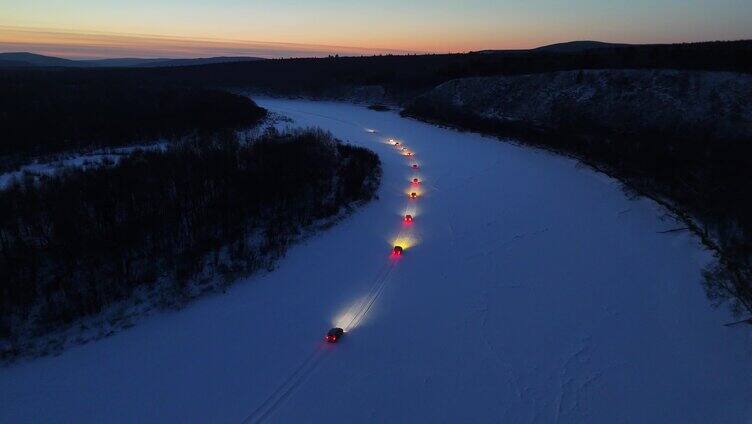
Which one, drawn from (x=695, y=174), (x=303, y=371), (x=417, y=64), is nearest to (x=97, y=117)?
(x=303, y=371)

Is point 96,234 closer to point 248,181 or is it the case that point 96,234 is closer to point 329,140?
point 248,181

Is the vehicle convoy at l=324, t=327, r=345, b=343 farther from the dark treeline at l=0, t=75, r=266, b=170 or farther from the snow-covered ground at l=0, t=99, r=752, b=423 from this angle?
the dark treeline at l=0, t=75, r=266, b=170

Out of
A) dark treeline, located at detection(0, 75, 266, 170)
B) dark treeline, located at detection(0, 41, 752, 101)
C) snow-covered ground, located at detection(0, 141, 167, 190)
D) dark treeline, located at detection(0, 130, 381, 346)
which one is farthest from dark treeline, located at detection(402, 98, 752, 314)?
dark treeline, located at detection(0, 75, 266, 170)

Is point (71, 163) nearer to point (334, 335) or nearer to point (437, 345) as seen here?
point (334, 335)

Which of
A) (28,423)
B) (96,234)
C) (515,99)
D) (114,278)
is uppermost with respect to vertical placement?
(515,99)

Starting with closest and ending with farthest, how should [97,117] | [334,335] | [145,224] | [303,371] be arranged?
1. [303,371]
2. [334,335]
3. [145,224]
4. [97,117]

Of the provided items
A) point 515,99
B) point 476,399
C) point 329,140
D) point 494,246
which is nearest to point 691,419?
point 476,399

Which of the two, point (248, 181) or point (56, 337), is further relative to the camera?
point (248, 181)
